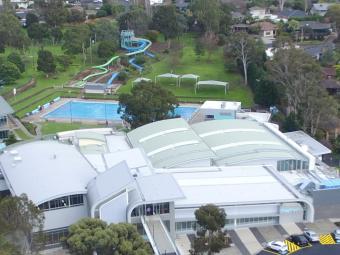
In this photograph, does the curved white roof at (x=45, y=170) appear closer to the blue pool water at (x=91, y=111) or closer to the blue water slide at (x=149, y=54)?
the blue pool water at (x=91, y=111)

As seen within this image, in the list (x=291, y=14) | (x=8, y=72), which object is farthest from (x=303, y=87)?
(x=291, y=14)

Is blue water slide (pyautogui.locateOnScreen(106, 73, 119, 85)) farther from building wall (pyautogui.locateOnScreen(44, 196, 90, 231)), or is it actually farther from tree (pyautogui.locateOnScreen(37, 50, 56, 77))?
building wall (pyautogui.locateOnScreen(44, 196, 90, 231))

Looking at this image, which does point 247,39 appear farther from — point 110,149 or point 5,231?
point 5,231

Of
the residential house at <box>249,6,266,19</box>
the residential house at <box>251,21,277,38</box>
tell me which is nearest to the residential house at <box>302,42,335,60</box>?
the residential house at <box>251,21,277,38</box>

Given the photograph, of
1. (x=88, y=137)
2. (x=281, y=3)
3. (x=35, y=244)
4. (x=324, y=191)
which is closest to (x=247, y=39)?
(x=88, y=137)

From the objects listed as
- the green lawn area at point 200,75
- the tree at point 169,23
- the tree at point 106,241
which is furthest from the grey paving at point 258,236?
the tree at point 169,23

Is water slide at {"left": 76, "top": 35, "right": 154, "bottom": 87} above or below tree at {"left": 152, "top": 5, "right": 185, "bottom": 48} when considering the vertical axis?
below
